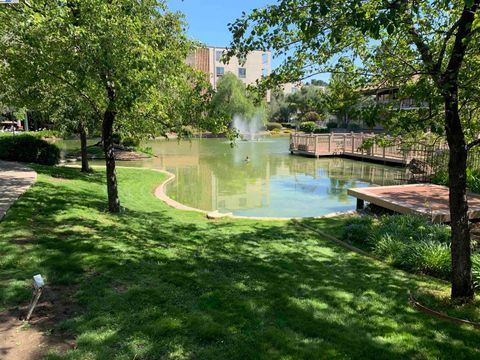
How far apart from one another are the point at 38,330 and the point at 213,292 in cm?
176

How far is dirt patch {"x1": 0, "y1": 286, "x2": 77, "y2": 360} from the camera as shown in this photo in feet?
10.1

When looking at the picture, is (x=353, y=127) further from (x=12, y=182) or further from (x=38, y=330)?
(x=38, y=330)

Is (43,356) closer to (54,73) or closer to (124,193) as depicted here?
(54,73)

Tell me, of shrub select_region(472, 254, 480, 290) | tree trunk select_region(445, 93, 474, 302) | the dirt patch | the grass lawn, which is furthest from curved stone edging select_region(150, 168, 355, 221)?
the dirt patch

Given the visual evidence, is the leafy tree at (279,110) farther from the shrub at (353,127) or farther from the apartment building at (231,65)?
the shrub at (353,127)

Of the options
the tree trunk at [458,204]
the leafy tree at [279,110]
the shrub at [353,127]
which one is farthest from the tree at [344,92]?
the leafy tree at [279,110]

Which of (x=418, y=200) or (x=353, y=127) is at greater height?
(x=353, y=127)

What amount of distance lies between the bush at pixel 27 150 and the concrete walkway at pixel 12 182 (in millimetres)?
1994

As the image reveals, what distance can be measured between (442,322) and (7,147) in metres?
15.1

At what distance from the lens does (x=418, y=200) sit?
362 inches

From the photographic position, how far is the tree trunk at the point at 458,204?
4.00m

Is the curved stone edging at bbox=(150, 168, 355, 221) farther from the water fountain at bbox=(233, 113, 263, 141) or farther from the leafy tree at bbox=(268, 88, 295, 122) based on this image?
the leafy tree at bbox=(268, 88, 295, 122)

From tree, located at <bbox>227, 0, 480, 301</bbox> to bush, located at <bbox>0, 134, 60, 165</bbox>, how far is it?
38.8ft

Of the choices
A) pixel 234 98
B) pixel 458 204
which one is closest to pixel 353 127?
pixel 234 98
